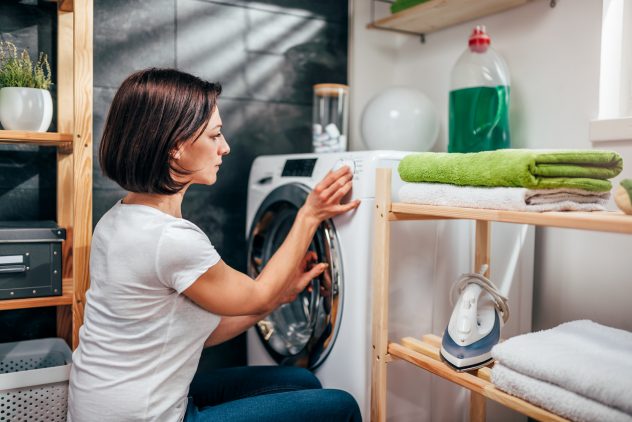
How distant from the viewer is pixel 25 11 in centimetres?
181

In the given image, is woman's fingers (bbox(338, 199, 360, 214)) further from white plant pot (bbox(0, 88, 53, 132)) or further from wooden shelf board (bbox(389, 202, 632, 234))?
white plant pot (bbox(0, 88, 53, 132))

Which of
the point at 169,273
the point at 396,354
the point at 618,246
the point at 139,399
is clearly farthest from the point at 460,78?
the point at 139,399

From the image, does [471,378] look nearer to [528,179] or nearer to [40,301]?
[528,179]

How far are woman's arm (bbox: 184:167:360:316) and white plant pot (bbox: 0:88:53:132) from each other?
79 centimetres

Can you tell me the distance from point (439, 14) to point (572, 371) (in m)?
1.47

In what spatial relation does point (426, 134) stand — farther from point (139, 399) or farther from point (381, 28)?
point (139, 399)

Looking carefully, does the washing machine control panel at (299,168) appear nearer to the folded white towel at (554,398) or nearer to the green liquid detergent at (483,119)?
the green liquid detergent at (483,119)

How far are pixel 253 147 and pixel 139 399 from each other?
1.25 meters

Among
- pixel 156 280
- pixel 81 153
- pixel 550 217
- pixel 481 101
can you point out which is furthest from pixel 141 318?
pixel 481 101

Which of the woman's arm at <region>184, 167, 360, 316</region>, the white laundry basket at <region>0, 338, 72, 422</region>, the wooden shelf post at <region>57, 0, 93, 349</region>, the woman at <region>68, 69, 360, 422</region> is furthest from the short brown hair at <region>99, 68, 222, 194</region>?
the white laundry basket at <region>0, 338, 72, 422</region>

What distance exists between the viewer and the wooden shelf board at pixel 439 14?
194cm

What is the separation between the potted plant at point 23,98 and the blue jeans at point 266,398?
2.86 feet

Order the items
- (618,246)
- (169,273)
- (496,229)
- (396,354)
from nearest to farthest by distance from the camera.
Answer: (169,273) → (396,354) → (618,246) → (496,229)

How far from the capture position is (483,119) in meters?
1.87
